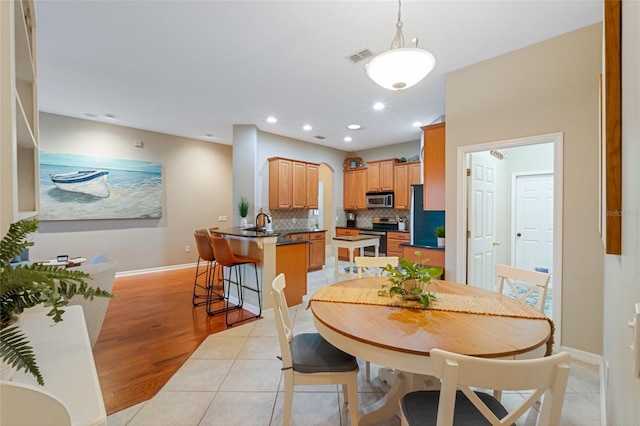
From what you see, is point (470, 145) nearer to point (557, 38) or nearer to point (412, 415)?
point (557, 38)

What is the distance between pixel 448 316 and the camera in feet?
4.72

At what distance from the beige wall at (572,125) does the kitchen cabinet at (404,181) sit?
3.03 m

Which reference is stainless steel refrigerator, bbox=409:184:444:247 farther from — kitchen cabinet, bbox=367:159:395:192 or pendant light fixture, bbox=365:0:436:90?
pendant light fixture, bbox=365:0:436:90

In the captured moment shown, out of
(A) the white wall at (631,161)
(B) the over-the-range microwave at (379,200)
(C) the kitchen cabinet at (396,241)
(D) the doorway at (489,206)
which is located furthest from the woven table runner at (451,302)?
(B) the over-the-range microwave at (379,200)

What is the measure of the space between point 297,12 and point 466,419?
2.77 m

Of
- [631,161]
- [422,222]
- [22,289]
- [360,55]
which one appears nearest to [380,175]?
[422,222]

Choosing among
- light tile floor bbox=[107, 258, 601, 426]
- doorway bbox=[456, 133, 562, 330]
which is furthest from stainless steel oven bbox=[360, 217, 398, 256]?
light tile floor bbox=[107, 258, 601, 426]

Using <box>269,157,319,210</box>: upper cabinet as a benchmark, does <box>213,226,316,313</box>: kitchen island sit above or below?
below

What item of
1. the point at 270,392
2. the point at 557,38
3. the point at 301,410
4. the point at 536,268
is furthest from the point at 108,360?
the point at 536,268

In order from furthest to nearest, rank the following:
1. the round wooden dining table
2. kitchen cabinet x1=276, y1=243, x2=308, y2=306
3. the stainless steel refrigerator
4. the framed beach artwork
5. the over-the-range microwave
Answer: the over-the-range microwave < the framed beach artwork < the stainless steel refrigerator < kitchen cabinet x1=276, y1=243, x2=308, y2=306 < the round wooden dining table

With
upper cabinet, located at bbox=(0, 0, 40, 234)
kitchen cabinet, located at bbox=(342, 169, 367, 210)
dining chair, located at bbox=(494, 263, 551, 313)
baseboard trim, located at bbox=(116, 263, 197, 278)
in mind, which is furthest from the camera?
kitchen cabinet, located at bbox=(342, 169, 367, 210)

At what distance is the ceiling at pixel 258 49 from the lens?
83.7 inches

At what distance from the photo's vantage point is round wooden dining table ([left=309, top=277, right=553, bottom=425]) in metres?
1.11

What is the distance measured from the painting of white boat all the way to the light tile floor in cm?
406
